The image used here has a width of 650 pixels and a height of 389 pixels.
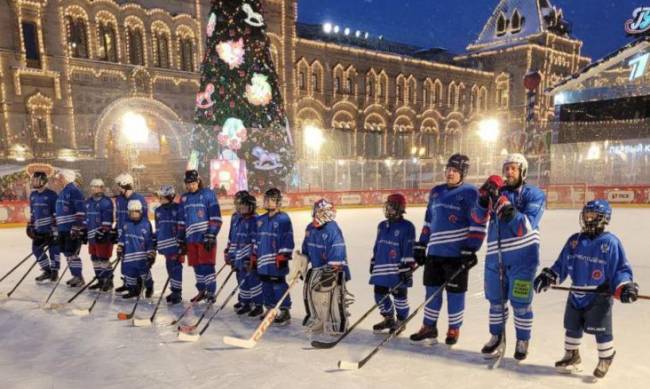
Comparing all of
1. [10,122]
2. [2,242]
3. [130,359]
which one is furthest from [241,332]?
[10,122]

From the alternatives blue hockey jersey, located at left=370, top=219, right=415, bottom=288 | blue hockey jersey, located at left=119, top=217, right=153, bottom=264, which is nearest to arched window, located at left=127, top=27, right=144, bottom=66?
blue hockey jersey, located at left=119, top=217, right=153, bottom=264

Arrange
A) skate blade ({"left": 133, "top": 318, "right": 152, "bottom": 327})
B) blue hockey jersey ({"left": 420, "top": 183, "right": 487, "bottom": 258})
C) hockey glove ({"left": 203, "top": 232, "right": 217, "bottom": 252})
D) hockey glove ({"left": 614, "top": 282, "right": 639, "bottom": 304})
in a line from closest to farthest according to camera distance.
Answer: hockey glove ({"left": 614, "top": 282, "right": 639, "bottom": 304}) → blue hockey jersey ({"left": 420, "top": 183, "right": 487, "bottom": 258}) → skate blade ({"left": 133, "top": 318, "right": 152, "bottom": 327}) → hockey glove ({"left": 203, "top": 232, "right": 217, "bottom": 252})

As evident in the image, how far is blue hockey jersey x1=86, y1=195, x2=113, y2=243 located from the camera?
22.9 feet

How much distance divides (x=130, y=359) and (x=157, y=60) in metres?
23.3

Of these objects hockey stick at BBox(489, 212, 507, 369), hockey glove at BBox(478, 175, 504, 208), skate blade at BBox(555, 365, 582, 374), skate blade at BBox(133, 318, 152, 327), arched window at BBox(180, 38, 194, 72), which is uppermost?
arched window at BBox(180, 38, 194, 72)

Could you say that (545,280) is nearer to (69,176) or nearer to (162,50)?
(69,176)

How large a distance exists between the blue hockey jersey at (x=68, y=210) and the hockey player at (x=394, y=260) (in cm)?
511

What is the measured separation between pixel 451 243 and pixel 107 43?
23.9 meters

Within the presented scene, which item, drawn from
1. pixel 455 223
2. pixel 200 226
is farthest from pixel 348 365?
pixel 200 226

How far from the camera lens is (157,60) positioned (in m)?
24.4

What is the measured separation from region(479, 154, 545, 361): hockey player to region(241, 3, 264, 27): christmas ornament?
1432cm

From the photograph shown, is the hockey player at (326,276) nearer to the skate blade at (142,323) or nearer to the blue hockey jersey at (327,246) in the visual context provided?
the blue hockey jersey at (327,246)

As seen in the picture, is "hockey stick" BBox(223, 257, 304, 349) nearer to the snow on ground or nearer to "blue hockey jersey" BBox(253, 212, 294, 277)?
the snow on ground

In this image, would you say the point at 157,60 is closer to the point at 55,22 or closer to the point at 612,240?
the point at 55,22
